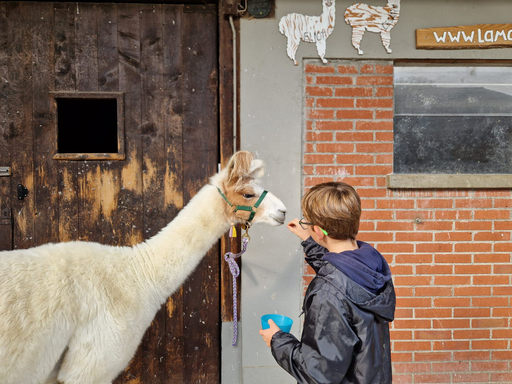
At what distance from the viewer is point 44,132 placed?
2863 millimetres

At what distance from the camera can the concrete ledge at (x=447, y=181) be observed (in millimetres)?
2867

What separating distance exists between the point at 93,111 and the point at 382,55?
2.57 metres

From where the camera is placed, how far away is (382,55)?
2.88m

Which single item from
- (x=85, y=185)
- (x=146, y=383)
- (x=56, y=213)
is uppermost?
(x=85, y=185)

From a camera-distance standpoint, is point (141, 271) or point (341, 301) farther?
point (141, 271)

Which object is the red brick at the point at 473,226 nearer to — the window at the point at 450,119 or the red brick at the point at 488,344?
the window at the point at 450,119

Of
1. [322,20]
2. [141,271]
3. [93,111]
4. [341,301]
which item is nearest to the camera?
[341,301]

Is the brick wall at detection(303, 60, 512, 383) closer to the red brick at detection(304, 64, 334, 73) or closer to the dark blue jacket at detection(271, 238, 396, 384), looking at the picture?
the red brick at detection(304, 64, 334, 73)

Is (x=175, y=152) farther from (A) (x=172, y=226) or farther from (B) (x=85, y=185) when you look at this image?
(A) (x=172, y=226)

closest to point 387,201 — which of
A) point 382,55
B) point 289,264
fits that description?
point 289,264

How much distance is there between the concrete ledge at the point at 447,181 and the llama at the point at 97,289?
1161 mm

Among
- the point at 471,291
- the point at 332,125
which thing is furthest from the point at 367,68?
the point at 471,291

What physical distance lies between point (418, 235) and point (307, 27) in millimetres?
1839

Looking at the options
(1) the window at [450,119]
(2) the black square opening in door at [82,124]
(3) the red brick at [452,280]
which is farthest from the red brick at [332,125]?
(2) the black square opening in door at [82,124]
